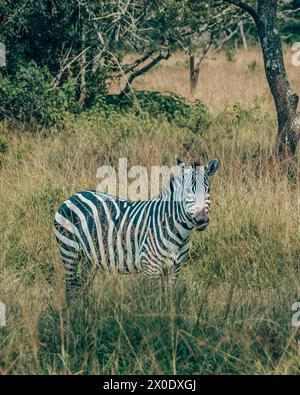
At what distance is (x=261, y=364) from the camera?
448cm

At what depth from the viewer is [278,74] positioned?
935 centimetres

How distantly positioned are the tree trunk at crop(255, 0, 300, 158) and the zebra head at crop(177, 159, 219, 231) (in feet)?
11.9


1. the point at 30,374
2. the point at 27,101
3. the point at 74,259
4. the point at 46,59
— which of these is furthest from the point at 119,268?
the point at 46,59

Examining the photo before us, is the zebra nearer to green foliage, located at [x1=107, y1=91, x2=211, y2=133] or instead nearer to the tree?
the tree

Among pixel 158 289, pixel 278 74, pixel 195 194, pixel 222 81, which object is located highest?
pixel 222 81

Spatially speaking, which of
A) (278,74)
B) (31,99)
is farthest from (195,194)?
(31,99)

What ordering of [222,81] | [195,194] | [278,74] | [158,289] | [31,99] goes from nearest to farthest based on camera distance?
1. [158,289]
2. [195,194]
3. [278,74]
4. [31,99]
5. [222,81]

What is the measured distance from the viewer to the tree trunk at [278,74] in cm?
928

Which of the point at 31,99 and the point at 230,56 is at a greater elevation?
the point at 230,56

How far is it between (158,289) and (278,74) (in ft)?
15.2

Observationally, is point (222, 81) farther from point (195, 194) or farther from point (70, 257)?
point (195, 194)

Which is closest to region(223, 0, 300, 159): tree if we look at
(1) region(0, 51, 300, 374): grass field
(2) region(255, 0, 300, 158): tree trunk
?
(2) region(255, 0, 300, 158): tree trunk

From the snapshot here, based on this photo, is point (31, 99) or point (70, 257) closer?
point (70, 257)

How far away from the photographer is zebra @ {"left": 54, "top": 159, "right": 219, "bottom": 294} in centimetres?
579
